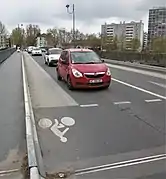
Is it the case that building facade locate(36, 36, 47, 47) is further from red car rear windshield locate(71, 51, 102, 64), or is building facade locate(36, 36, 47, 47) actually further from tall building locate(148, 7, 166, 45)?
red car rear windshield locate(71, 51, 102, 64)

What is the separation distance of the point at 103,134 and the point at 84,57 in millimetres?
7277

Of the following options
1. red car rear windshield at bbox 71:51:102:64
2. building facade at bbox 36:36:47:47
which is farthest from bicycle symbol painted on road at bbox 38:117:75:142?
building facade at bbox 36:36:47:47

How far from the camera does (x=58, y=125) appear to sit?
671 cm

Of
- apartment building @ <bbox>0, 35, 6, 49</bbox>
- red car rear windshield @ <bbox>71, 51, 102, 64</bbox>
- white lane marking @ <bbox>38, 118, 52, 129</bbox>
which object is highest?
apartment building @ <bbox>0, 35, 6, 49</bbox>

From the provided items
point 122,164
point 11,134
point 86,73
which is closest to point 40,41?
point 86,73

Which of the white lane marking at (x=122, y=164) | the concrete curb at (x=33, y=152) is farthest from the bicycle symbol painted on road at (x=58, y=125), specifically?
the white lane marking at (x=122, y=164)

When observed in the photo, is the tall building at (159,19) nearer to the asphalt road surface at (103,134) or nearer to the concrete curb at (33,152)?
the asphalt road surface at (103,134)

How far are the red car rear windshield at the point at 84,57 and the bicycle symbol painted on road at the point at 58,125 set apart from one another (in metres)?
5.55

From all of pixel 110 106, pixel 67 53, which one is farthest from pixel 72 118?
pixel 67 53

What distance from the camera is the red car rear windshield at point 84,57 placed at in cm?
1247

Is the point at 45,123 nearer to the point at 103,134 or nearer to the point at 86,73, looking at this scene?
the point at 103,134

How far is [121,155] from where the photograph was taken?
4.89 m

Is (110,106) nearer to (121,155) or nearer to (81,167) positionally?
(121,155)

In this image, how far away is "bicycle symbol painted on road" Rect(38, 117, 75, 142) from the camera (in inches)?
240
